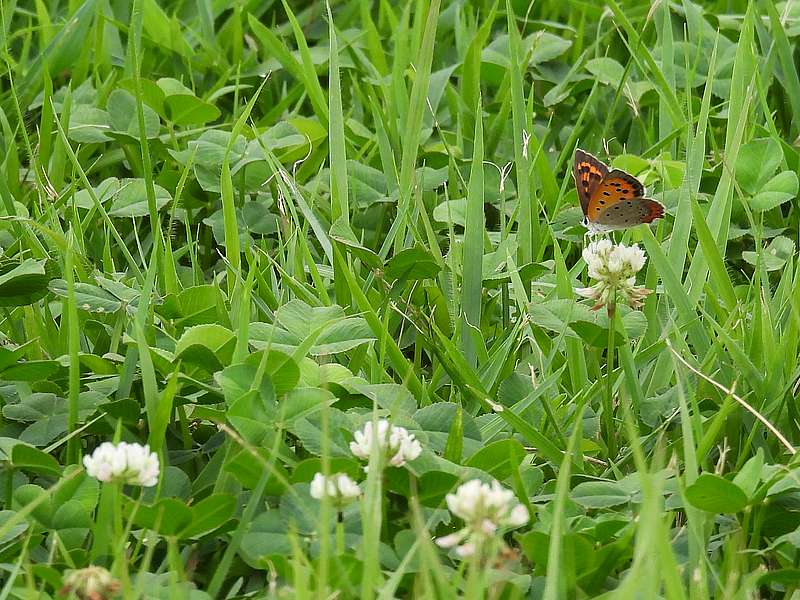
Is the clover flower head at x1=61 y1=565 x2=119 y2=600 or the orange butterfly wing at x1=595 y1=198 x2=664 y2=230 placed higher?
the orange butterfly wing at x1=595 y1=198 x2=664 y2=230

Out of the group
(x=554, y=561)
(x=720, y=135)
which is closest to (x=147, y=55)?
(x=720, y=135)

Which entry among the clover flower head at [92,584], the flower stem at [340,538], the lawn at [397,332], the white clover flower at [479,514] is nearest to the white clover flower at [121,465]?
the lawn at [397,332]

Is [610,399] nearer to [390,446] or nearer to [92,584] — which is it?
[390,446]

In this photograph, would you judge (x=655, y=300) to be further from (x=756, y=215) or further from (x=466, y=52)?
(x=466, y=52)

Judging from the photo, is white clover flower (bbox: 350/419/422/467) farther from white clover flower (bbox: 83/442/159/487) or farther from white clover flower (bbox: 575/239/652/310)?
white clover flower (bbox: 575/239/652/310)

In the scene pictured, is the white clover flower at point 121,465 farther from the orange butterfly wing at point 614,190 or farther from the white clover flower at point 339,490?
the orange butterfly wing at point 614,190

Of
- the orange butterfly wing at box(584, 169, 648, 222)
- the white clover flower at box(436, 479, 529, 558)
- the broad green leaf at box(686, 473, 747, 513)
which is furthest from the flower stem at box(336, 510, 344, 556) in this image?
the orange butterfly wing at box(584, 169, 648, 222)

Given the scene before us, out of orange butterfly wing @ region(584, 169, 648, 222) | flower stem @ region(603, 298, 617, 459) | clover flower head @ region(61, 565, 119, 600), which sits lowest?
flower stem @ region(603, 298, 617, 459)
